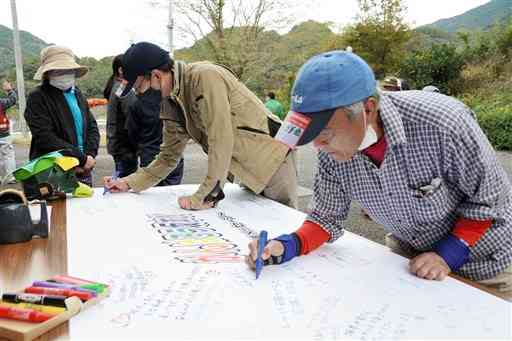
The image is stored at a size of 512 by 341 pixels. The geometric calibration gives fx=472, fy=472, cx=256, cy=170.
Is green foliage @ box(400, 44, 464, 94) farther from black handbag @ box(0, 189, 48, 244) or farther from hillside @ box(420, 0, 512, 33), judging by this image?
hillside @ box(420, 0, 512, 33)

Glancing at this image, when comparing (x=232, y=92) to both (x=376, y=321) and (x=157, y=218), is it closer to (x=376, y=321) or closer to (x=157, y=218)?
(x=157, y=218)

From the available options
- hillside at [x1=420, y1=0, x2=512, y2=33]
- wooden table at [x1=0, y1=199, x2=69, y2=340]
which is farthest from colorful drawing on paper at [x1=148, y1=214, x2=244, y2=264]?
hillside at [x1=420, y1=0, x2=512, y2=33]

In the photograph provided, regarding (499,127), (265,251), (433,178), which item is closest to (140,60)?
(265,251)

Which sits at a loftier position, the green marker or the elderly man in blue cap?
the elderly man in blue cap

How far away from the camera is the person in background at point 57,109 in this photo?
9.09 ft

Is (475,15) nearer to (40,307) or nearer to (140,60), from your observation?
(140,60)

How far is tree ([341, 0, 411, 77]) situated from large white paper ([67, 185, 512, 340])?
1796cm

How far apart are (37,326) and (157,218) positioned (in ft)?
3.28

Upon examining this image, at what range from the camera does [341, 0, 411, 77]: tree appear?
18625mm

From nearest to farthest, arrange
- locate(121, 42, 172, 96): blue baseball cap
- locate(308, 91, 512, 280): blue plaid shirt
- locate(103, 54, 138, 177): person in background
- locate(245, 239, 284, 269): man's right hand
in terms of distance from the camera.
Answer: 1. locate(308, 91, 512, 280): blue plaid shirt
2. locate(245, 239, 284, 269): man's right hand
3. locate(121, 42, 172, 96): blue baseball cap
4. locate(103, 54, 138, 177): person in background

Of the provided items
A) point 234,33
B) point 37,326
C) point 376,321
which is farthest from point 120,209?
point 234,33

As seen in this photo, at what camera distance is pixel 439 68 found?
49.9 ft

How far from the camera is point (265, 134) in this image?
7.16 feet

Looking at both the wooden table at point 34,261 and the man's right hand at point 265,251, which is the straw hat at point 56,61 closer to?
the wooden table at point 34,261
